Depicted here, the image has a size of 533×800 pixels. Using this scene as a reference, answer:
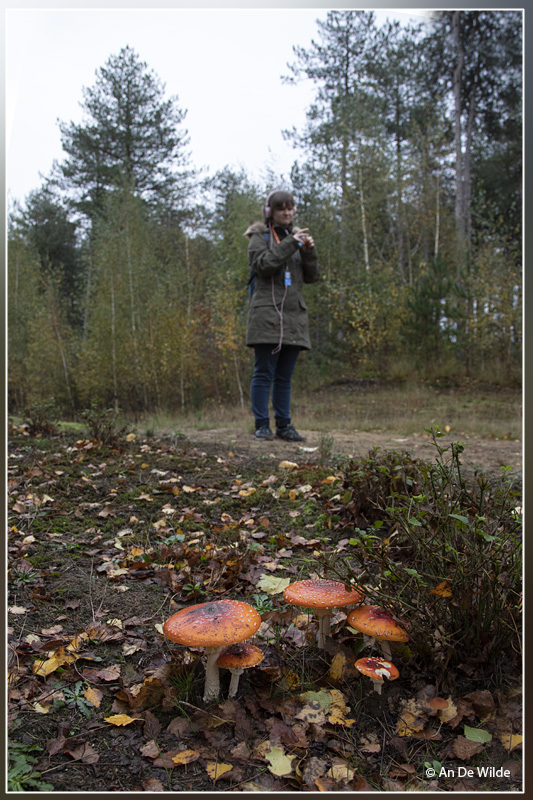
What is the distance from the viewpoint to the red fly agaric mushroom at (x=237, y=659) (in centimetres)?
134

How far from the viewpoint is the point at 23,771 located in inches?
44.1

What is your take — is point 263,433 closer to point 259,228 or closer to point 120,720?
point 259,228

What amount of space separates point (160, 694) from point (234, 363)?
11289 mm

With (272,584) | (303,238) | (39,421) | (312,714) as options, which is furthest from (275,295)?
(312,714)

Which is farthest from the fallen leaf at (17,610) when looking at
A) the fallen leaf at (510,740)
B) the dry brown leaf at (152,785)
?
the fallen leaf at (510,740)

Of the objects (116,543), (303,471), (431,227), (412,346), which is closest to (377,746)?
(116,543)

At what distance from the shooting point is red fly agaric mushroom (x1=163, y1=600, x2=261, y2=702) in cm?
123

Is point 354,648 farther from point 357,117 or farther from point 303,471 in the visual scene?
point 357,117

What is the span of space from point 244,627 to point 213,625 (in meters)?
0.08

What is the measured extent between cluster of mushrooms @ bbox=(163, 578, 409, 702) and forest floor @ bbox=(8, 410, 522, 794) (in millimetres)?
84

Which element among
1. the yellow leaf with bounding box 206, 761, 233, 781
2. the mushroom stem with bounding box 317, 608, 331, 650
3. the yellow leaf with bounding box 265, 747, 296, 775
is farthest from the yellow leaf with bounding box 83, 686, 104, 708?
the mushroom stem with bounding box 317, 608, 331, 650

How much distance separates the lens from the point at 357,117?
13695mm

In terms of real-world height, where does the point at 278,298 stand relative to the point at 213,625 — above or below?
above

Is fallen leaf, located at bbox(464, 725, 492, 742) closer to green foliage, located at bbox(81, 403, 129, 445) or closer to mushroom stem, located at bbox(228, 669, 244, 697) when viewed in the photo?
mushroom stem, located at bbox(228, 669, 244, 697)
